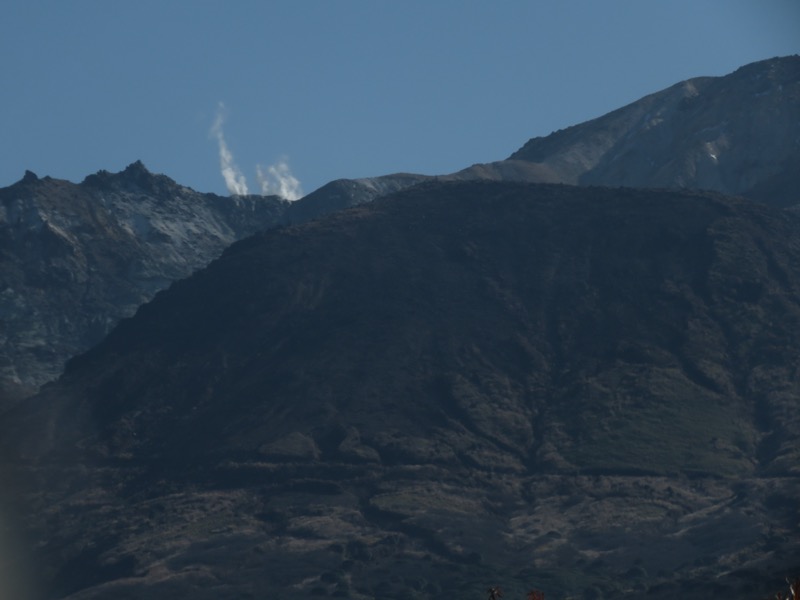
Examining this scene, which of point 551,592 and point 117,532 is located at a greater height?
point 117,532

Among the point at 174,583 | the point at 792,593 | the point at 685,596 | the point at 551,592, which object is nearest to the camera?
the point at 792,593

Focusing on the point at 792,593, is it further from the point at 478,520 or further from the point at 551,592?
the point at 478,520

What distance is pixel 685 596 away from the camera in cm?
15688

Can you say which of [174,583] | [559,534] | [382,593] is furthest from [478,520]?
[174,583]

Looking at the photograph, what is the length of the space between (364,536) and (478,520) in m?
13.9

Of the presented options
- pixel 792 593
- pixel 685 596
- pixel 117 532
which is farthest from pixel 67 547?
pixel 792 593

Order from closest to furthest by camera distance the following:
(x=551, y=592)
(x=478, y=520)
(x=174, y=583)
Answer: (x=551, y=592), (x=174, y=583), (x=478, y=520)

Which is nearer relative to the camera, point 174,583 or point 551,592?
point 551,592

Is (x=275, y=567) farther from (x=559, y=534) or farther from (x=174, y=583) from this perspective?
(x=559, y=534)

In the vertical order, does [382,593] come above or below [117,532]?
below

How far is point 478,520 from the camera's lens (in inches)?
7608

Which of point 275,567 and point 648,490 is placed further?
point 648,490

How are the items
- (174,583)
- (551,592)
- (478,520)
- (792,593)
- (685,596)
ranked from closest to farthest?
(792,593), (685,596), (551,592), (174,583), (478,520)

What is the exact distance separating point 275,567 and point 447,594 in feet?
66.8
